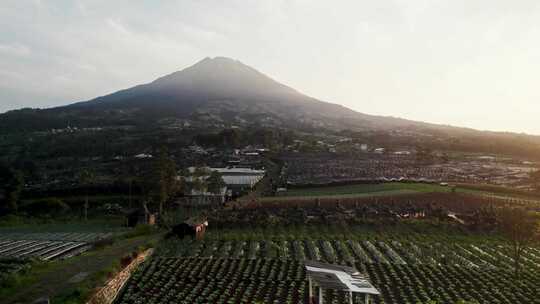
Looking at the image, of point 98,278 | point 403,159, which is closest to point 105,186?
point 98,278

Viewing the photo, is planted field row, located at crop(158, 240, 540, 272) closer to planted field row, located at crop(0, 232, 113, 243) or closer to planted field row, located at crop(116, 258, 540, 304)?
planted field row, located at crop(116, 258, 540, 304)

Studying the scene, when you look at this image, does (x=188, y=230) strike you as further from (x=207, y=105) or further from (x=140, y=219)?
(x=207, y=105)

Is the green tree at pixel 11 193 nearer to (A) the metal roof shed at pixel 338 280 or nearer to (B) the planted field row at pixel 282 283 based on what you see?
(B) the planted field row at pixel 282 283

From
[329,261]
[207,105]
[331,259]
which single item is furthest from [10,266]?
[207,105]

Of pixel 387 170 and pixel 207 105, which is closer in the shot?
pixel 387 170

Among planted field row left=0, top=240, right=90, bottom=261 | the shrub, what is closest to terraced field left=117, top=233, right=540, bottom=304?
planted field row left=0, top=240, right=90, bottom=261

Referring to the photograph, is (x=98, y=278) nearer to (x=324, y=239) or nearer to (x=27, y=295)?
(x=27, y=295)
